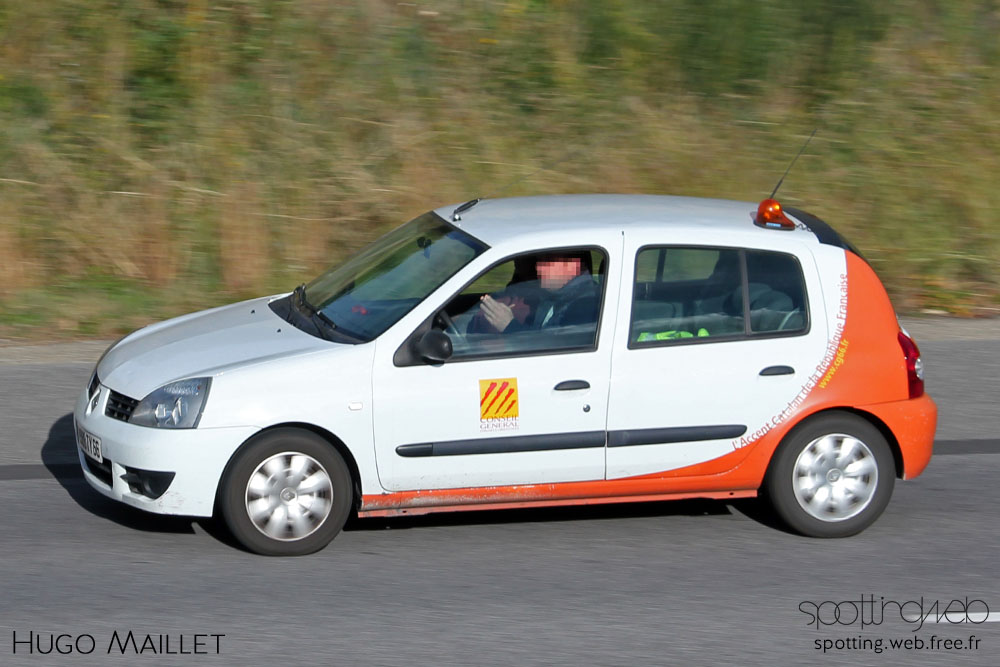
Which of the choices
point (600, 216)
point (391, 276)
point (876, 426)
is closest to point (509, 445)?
point (391, 276)

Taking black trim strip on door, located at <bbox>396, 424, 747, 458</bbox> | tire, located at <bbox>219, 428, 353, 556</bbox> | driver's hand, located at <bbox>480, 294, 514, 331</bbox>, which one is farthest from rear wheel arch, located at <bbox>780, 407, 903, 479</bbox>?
tire, located at <bbox>219, 428, 353, 556</bbox>

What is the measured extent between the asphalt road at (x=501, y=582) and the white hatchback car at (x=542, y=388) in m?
0.25

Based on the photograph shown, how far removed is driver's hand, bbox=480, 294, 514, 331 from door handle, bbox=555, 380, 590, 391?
0.37m

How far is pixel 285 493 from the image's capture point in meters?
5.52

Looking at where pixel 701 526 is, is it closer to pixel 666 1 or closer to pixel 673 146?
pixel 673 146

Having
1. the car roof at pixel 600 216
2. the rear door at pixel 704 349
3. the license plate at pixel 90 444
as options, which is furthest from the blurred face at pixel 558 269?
the license plate at pixel 90 444

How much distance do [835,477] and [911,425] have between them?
443 millimetres

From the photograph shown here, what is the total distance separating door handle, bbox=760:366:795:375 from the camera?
5855 millimetres

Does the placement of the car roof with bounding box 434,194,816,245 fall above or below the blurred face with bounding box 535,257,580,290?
above

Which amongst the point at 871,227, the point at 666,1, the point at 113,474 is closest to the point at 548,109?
the point at 666,1

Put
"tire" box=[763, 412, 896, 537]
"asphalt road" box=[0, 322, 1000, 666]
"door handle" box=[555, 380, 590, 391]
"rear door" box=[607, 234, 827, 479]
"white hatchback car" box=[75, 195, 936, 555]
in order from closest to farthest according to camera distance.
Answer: "asphalt road" box=[0, 322, 1000, 666] < "white hatchback car" box=[75, 195, 936, 555] < "door handle" box=[555, 380, 590, 391] < "rear door" box=[607, 234, 827, 479] < "tire" box=[763, 412, 896, 537]

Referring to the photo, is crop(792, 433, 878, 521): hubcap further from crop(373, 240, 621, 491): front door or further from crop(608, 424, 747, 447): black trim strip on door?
crop(373, 240, 621, 491): front door

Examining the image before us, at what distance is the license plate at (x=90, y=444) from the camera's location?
5.69m

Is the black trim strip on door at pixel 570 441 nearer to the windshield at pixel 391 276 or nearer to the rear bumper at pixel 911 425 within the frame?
the windshield at pixel 391 276
